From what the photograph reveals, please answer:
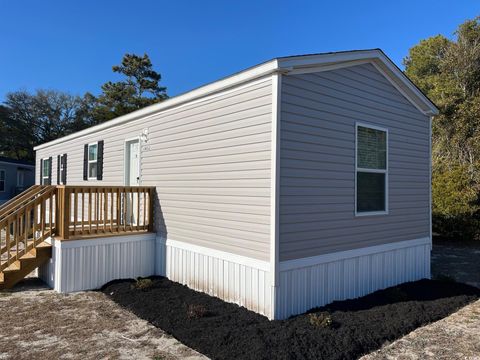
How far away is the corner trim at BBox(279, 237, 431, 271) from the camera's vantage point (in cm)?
421

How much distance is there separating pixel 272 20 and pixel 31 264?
11259 mm

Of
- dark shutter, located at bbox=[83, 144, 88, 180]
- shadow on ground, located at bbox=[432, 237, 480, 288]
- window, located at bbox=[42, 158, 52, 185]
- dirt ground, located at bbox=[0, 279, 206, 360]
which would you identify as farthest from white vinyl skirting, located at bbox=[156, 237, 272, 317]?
window, located at bbox=[42, 158, 52, 185]

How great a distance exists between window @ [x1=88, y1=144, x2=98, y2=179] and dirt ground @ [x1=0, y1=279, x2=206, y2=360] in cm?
417

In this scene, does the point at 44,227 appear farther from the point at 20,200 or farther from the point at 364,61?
the point at 364,61

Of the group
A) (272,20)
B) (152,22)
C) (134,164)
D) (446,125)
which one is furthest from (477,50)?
(134,164)

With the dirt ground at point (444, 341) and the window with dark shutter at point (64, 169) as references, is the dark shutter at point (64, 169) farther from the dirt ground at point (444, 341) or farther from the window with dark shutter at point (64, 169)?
the dirt ground at point (444, 341)

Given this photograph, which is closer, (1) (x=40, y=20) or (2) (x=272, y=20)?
(1) (x=40, y=20)

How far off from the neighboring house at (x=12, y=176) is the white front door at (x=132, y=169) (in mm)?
18259

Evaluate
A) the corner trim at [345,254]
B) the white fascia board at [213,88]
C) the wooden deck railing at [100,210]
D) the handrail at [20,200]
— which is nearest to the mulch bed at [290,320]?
the corner trim at [345,254]

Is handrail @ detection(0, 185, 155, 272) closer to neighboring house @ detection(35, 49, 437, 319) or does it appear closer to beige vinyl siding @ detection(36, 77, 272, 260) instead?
neighboring house @ detection(35, 49, 437, 319)

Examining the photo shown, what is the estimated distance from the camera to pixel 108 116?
2736cm

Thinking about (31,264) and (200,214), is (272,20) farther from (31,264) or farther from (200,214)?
(31,264)

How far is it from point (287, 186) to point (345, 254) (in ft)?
4.95

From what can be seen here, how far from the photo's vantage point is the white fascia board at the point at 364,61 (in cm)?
421
